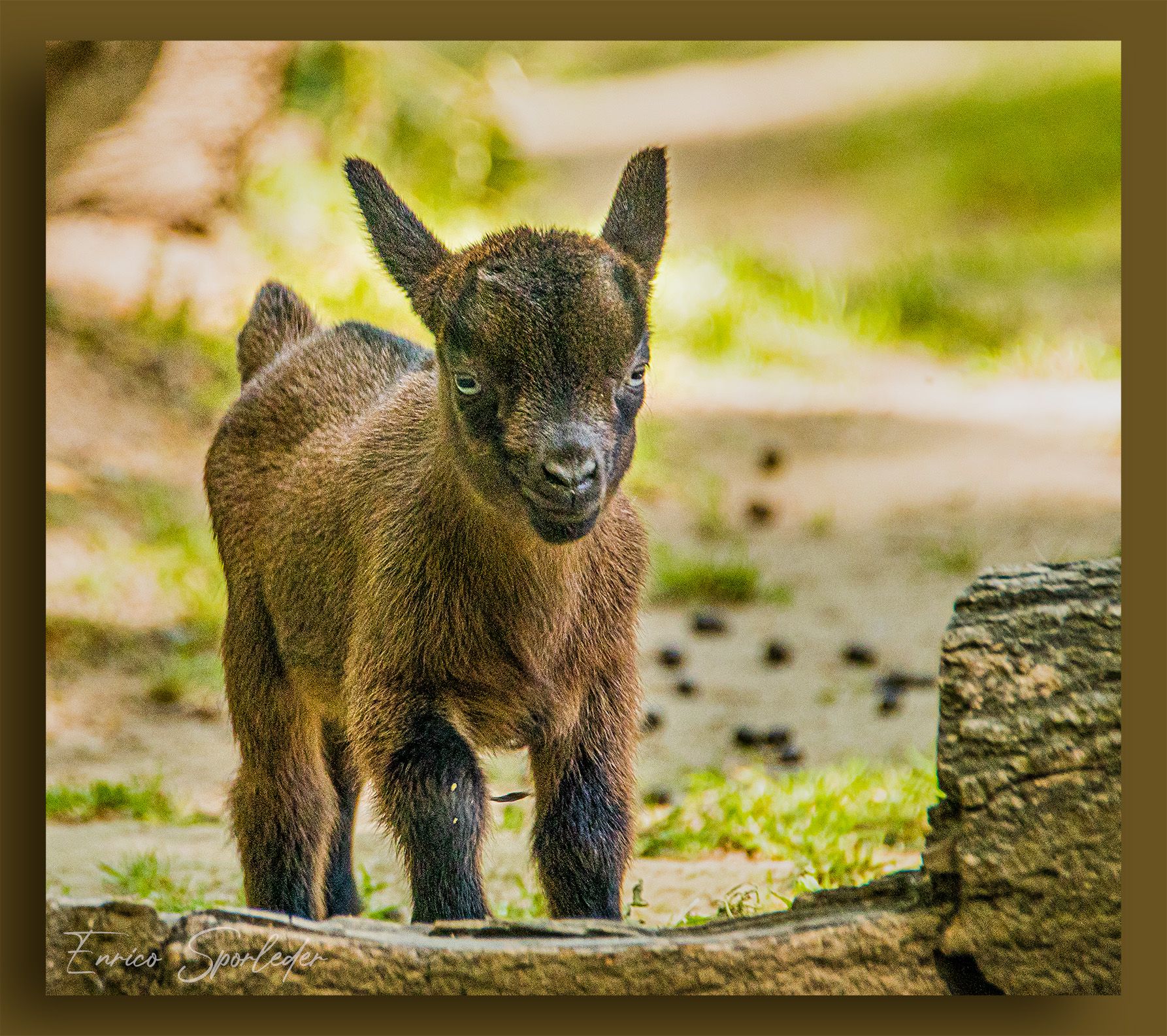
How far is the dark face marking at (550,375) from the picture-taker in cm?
398

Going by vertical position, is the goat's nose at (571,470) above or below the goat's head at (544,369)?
below

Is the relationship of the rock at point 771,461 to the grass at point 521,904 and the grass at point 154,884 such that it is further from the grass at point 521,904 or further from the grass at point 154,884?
the grass at point 154,884

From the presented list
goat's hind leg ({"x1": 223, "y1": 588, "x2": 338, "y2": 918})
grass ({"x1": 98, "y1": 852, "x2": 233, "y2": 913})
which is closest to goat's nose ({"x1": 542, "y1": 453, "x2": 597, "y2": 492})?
goat's hind leg ({"x1": 223, "y1": 588, "x2": 338, "y2": 918})

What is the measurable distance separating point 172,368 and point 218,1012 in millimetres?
6468

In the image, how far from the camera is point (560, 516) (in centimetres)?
399

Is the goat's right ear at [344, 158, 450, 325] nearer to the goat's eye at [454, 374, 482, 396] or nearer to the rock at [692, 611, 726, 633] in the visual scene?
the goat's eye at [454, 374, 482, 396]

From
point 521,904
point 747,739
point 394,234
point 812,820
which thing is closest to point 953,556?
point 747,739

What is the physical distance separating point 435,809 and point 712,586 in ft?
15.1

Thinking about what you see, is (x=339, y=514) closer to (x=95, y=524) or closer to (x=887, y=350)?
(x=95, y=524)

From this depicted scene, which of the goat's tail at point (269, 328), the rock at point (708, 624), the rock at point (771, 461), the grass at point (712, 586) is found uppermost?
the goat's tail at point (269, 328)

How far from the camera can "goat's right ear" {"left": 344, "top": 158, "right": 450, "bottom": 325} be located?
14.7 feet

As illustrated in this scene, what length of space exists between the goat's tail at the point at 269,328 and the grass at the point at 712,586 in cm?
314

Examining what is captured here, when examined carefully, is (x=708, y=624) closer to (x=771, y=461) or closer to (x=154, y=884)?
(x=771, y=461)
